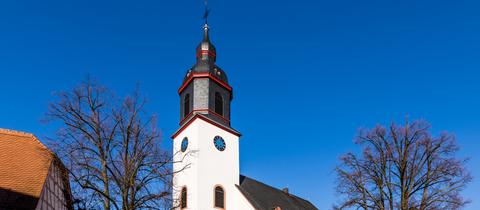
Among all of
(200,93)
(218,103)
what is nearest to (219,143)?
(218,103)

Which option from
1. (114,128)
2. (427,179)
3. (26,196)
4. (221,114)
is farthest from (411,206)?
(221,114)

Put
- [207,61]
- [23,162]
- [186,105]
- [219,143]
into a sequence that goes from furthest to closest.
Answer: [207,61], [186,105], [219,143], [23,162]

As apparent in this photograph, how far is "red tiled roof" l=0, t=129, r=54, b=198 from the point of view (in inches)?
695

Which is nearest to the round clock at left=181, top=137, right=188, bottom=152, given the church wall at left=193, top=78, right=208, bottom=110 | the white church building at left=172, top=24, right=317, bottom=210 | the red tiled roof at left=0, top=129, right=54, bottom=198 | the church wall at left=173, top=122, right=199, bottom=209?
the white church building at left=172, top=24, right=317, bottom=210

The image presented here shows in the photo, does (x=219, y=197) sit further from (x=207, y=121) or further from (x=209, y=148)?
(x=207, y=121)

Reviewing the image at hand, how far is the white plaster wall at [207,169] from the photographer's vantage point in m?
33.4

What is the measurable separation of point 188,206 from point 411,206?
1579 centimetres

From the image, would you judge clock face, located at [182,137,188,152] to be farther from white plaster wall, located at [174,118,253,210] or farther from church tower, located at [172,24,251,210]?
white plaster wall, located at [174,118,253,210]

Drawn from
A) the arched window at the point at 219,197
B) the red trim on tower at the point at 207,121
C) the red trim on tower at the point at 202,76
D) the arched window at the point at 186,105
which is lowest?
the arched window at the point at 219,197

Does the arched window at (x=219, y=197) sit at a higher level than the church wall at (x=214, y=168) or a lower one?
lower

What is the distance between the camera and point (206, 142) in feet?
115

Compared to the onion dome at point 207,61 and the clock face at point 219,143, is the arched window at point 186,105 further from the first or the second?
the clock face at point 219,143

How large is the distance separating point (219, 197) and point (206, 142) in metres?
3.76

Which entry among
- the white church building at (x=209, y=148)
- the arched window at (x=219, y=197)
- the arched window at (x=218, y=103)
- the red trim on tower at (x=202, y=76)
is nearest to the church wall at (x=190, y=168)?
the white church building at (x=209, y=148)
